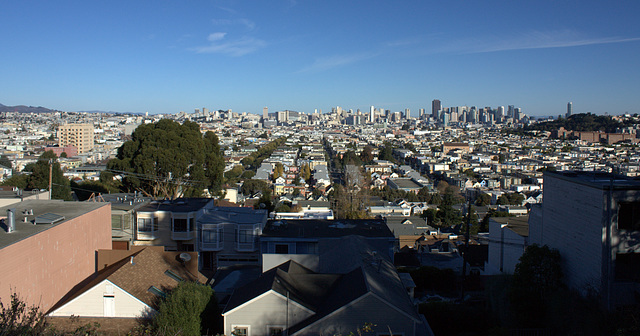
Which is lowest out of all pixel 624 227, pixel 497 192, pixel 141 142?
pixel 497 192

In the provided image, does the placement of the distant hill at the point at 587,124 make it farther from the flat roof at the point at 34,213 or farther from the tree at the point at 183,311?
the tree at the point at 183,311

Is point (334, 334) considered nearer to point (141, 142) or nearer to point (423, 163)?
point (141, 142)

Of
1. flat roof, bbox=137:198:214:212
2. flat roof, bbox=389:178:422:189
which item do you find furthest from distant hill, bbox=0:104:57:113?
flat roof, bbox=137:198:214:212

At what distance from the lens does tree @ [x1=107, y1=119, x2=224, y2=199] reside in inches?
369

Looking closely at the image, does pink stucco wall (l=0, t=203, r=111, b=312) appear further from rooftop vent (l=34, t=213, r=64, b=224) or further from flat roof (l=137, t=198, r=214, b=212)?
flat roof (l=137, t=198, r=214, b=212)

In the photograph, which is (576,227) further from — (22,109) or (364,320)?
(22,109)

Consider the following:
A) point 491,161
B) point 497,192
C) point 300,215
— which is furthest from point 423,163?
point 300,215

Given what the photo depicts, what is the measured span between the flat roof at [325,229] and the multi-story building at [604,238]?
9.39ft

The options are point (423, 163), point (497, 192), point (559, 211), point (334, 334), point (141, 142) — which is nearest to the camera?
point (334, 334)

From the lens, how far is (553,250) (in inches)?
195

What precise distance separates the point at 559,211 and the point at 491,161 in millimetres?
41051

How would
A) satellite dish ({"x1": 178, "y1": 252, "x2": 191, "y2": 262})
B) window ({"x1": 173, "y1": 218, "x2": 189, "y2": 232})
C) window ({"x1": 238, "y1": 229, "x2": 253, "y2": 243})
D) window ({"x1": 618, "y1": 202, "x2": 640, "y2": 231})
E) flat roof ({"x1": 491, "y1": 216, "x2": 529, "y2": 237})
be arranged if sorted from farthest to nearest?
window ({"x1": 173, "y1": 218, "x2": 189, "y2": 232}), window ({"x1": 238, "y1": 229, "x2": 253, "y2": 243}), flat roof ({"x1": 491, "y1": 216, "x2": 529, "y2": 237}), satellite dish ({"x1": 178, "y1": 252, "x2": 191, "y2": 262}), window ({"x1": 618, "y1": 202, "x2": 640, "y2": 231})

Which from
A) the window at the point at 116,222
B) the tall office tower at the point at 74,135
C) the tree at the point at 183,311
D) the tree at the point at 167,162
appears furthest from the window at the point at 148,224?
the tall office tower at the point at 74,135

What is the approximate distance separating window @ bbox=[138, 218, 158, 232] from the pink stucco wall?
123cm
